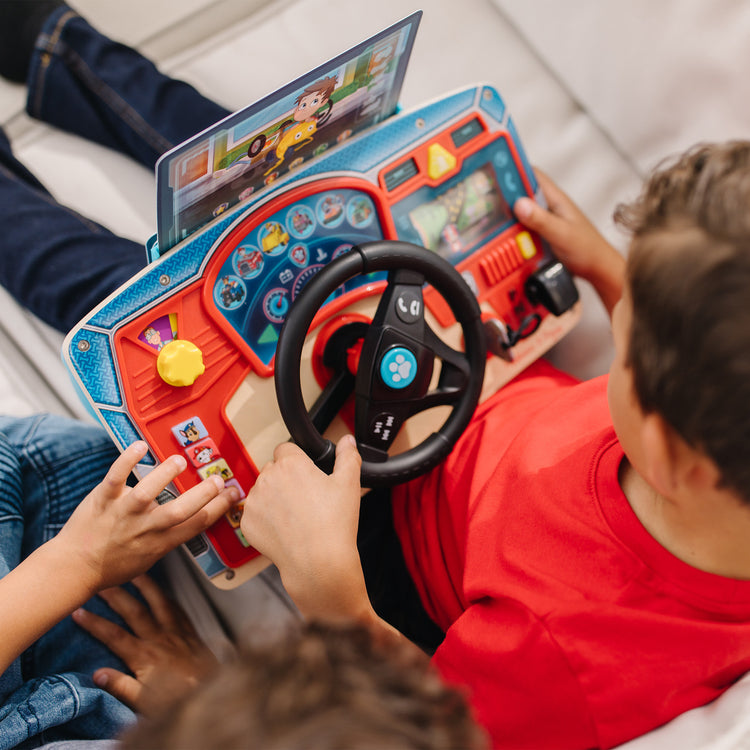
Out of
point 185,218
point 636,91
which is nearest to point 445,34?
point 636,91

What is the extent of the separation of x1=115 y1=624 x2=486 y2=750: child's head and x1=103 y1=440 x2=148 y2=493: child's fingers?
28cm

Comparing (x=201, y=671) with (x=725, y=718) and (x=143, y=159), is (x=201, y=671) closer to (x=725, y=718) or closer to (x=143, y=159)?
(x=725, y=718)

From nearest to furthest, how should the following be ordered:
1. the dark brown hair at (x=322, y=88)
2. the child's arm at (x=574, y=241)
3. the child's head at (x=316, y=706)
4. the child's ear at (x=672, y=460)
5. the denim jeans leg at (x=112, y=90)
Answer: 1. the child's head at (x=316, y=706)
2. the child's ear at (x=672, y=460)
3. the dark brown hair at (x=322, y=88)
4. the child's arm at (x=574, y=241)
5. the denim jeans leg at (x=112, y=90)

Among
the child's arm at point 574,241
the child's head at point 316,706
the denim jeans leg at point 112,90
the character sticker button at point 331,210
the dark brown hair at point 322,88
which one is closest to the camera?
the child's head at point 316,706

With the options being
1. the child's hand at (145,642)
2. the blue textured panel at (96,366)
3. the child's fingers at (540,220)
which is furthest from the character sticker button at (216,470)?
the child's fingers at (540,220)

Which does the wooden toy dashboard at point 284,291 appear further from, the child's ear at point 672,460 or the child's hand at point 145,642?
the child's ear at point 672,460

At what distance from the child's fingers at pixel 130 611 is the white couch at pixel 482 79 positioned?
0.06 meters

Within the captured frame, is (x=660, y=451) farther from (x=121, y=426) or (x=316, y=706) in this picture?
(x=121, y=426)

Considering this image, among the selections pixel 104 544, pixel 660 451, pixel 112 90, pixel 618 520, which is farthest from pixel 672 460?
pixel 112 90

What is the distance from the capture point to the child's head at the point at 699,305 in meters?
0.41

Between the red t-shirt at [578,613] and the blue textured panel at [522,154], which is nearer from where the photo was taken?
the red t-shirt at [578,613]

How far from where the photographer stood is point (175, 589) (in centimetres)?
89

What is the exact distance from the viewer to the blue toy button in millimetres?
666

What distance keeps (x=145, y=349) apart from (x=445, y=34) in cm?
74
